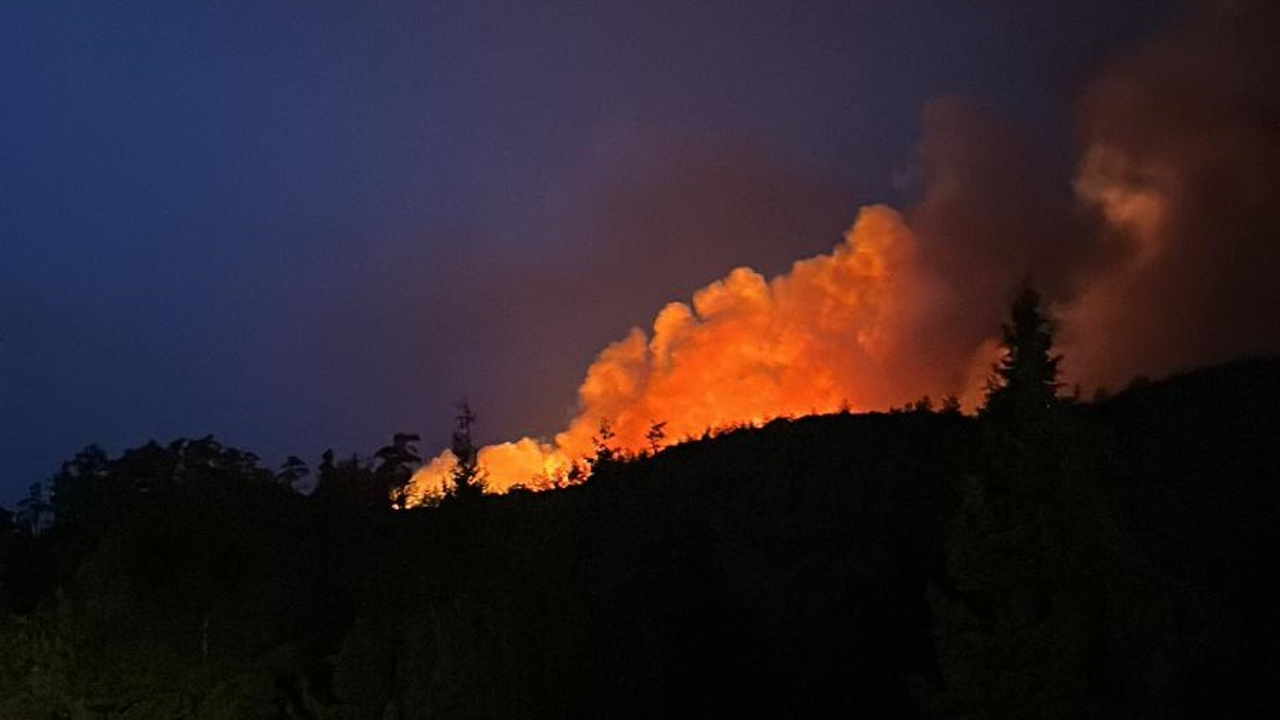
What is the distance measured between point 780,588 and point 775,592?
0.44 meters

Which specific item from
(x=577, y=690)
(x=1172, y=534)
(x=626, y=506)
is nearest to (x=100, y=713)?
(x=577, y=690)

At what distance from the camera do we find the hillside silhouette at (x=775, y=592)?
14680 mm

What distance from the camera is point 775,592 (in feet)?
123

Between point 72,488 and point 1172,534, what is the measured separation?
67.8 m

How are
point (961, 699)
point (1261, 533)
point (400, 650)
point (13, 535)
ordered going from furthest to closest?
point (13, 535) → point (1261, 533) → point (400, 650) → point (961, 699)

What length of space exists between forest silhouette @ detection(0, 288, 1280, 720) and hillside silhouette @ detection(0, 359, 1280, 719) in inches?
1.9

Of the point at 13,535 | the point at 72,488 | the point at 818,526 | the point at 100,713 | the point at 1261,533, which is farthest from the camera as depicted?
the point at 72,488

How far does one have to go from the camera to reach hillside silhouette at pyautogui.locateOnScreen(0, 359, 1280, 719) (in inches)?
578

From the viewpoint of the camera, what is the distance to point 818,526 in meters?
43.5

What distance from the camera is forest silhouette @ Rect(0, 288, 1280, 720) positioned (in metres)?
14.7

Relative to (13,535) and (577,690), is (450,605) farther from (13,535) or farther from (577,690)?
(13,535)

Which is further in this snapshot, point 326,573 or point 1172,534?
point 326,573

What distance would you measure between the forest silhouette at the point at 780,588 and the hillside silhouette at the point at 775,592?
47 millimetres

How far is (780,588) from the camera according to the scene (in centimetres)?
3800
